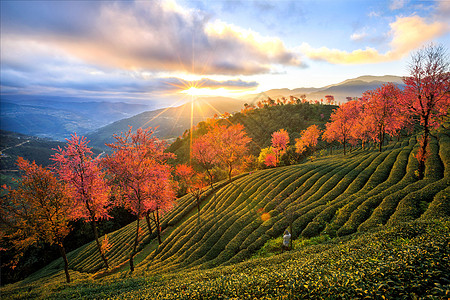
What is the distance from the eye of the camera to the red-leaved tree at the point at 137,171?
78.2 feet

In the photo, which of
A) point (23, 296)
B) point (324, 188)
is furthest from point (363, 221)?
point (23, 296)

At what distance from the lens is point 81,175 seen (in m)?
24.4

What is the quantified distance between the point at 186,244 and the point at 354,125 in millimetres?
60347

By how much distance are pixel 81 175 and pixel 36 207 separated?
606 centimetres

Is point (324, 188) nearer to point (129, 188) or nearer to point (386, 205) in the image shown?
point (386, 205)

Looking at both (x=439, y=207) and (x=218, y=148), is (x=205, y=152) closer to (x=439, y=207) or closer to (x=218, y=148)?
(x=218, y=148)

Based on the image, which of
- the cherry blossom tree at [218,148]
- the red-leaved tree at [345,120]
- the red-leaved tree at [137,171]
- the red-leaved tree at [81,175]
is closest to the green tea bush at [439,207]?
the red-leaved tree at [137,171]

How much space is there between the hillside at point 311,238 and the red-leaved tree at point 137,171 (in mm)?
8532

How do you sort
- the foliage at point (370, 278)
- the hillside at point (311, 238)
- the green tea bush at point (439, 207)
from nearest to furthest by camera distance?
the foliage at point (370, 278), the hillside at point (311, 238), the green tea bush at point (439, 207)

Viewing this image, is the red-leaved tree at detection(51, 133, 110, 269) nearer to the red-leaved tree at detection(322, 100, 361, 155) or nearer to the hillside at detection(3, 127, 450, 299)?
the hillside at detection(3, 127, 450, 299)

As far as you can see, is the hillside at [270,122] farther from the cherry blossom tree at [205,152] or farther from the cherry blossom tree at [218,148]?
the cherry blossom tree at [205,152]

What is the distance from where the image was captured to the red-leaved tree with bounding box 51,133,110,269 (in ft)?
78.9

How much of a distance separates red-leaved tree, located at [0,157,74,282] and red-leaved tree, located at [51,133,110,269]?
1.23 metres

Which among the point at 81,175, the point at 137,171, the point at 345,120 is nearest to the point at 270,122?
the point at 345,120
